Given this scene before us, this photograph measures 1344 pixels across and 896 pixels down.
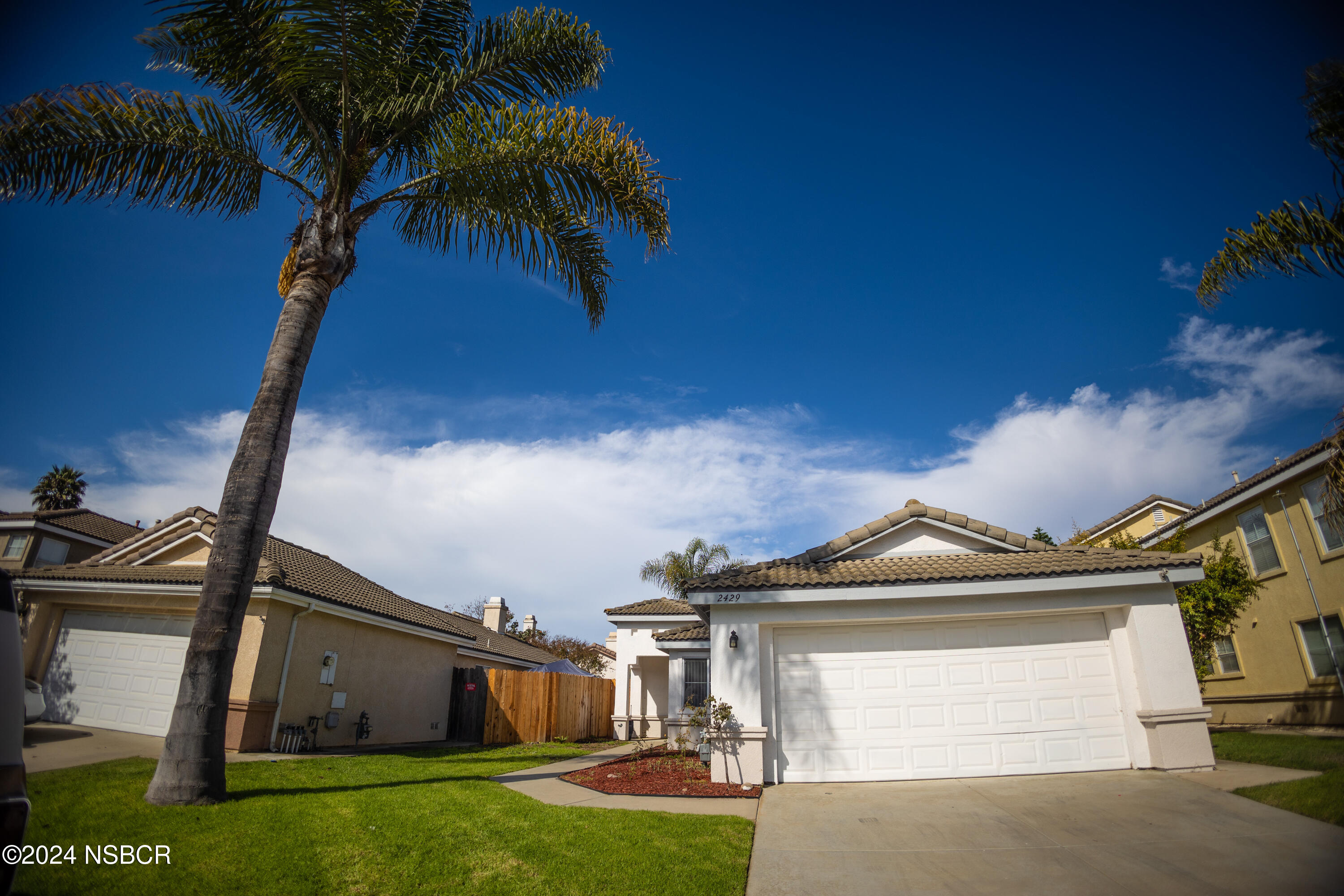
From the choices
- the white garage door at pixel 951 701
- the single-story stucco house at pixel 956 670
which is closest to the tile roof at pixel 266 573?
the single-story stucco house at pixel 956 670

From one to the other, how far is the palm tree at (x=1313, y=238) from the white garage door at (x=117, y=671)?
1878 centimetres

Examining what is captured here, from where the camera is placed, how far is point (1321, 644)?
42.5 feet

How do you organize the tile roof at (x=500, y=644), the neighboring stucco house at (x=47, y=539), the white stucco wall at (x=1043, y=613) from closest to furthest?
the white stucco wall at (x=1043, y=613) < the neighboring stucco house at (x=47, y=539) < the tile roof at (x=500, y=644)

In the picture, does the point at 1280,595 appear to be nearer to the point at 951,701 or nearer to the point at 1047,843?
the point at 951,701

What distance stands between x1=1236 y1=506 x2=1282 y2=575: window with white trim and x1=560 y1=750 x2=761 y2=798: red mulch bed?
45.4 ft

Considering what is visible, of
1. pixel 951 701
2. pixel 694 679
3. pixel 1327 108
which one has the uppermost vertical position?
pixel 1327 108

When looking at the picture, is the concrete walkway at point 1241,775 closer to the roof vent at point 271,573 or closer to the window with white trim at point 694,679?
the window with white trim at point 694,679

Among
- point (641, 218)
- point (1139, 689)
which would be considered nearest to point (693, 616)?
point (1139, 689)

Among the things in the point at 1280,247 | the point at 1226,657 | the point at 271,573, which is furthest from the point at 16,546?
the point at 1226,657

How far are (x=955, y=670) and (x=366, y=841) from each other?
859 cm

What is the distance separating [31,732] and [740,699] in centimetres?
1364

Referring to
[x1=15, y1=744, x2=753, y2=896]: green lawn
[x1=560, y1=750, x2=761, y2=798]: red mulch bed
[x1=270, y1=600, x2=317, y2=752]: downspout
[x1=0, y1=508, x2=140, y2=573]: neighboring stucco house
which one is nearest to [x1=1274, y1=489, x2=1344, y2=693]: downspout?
[x1=560, y1=750, x2=761, y2=798]: red mulch bed

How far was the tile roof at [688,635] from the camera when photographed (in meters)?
16.4

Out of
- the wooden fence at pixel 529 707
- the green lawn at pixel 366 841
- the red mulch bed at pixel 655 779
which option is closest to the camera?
the green lawn at pixel 366 841
